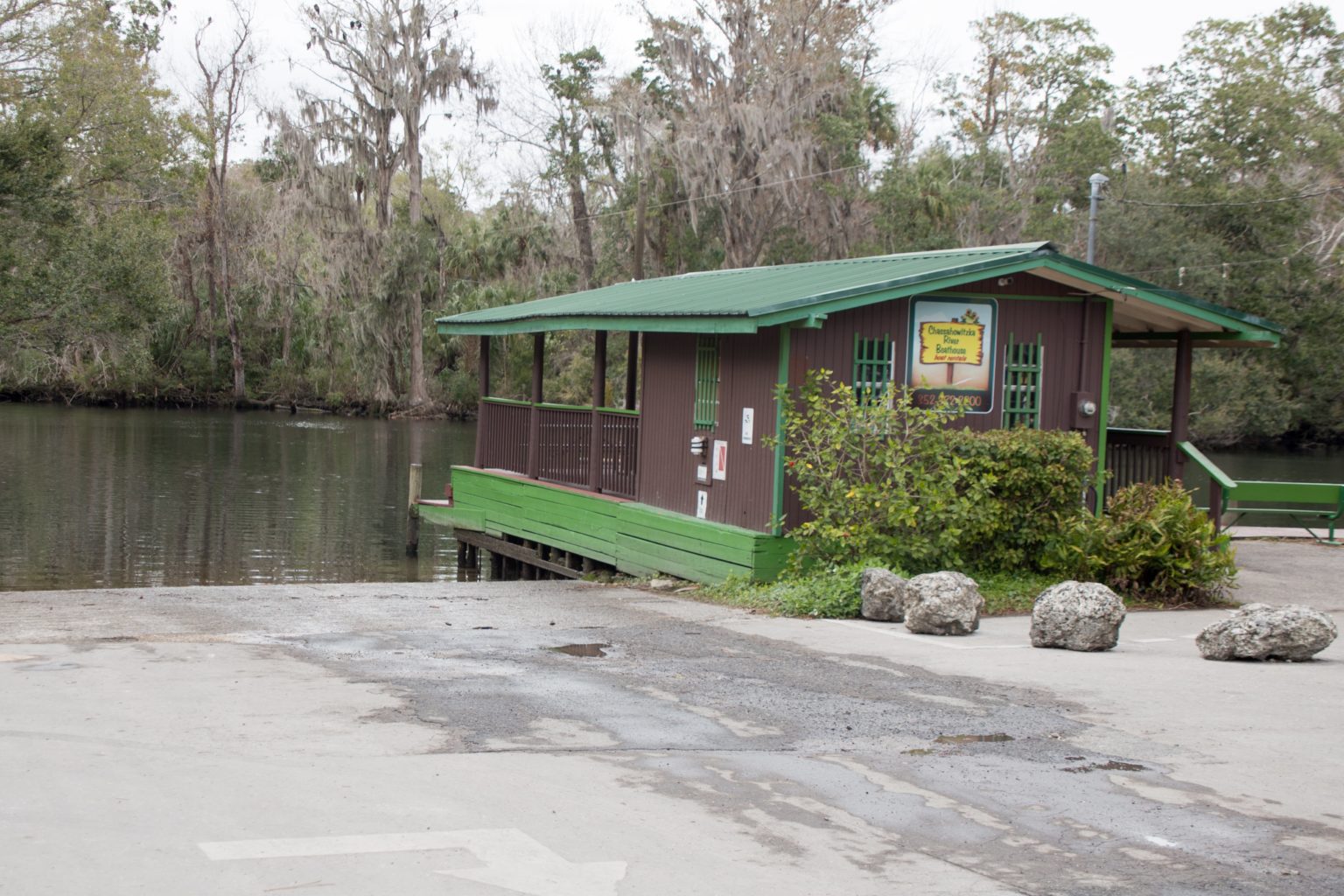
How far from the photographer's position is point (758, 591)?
13.2m

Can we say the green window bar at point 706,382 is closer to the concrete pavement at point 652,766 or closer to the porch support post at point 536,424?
the porch support post at point 536,424

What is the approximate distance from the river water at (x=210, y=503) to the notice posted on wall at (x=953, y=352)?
10.3 meters

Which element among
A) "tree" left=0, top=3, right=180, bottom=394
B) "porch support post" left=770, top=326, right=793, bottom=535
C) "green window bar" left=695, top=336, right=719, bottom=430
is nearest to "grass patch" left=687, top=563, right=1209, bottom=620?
"porch support post" left=770, top=326, right=793, bottom=535

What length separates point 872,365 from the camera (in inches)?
548

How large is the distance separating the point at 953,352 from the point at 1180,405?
3.21 metres

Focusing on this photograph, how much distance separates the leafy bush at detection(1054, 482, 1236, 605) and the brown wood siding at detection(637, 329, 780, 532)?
2.99m

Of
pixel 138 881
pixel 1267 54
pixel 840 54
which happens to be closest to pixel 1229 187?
pixel 1267 54

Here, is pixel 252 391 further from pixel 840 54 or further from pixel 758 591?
pixel 758 591

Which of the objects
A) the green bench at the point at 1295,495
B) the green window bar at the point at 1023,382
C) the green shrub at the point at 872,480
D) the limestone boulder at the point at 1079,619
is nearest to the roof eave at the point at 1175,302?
the green window bar at the point at 1023,382

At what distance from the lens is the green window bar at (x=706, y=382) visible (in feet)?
49.0

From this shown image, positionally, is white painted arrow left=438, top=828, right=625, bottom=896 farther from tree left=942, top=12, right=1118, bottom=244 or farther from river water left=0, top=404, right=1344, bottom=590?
tree left=942, top=12, right=1118, bottom=244

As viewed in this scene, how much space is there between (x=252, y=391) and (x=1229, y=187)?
42715mm

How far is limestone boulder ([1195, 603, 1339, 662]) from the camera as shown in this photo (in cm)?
1003

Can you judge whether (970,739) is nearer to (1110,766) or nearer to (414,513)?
(1110,766)
